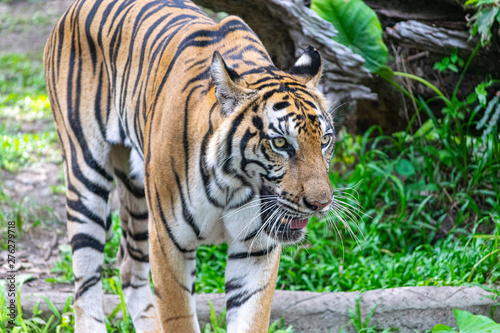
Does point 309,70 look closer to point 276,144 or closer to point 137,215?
point 276,144

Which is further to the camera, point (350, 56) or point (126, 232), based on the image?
point (350, 56)

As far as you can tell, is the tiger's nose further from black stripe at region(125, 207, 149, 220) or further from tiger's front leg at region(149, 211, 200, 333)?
black stripe at region(125, 207, 149, 220)

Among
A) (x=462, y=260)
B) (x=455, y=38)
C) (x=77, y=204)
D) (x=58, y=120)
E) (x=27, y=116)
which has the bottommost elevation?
(x=27, y=116)

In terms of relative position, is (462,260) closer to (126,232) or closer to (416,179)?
(416,179)

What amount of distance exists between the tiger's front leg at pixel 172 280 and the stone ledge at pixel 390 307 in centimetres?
78

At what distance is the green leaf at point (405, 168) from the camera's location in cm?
462

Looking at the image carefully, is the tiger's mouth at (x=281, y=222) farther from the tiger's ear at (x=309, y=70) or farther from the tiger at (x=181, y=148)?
the tiger's ear at (x=309, y=70)

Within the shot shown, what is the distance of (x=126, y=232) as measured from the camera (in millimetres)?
4070

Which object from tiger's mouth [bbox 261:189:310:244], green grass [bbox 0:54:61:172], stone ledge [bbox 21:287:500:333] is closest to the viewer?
tiger's mouth [bbox 261:189:310:244]

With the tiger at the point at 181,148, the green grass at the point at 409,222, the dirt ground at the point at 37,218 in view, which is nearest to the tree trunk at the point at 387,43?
the green grass at the point at 409,222

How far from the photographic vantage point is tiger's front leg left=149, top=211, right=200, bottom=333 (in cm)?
286

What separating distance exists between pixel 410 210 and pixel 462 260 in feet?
3.17

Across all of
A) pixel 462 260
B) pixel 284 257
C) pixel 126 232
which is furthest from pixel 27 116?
pixel 462 260

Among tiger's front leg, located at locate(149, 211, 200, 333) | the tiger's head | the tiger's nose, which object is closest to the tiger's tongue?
the tiger's head
